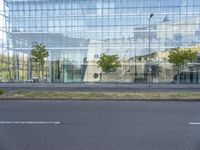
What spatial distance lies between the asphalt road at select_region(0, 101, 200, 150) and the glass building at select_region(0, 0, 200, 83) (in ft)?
163

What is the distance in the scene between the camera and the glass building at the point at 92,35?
211 ft

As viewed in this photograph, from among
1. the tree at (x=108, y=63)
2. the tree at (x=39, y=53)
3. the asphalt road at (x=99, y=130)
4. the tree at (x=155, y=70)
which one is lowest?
the asphalt road at (x=99, y=130)

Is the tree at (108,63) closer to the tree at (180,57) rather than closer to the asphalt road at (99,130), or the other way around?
the tree at (180,57)

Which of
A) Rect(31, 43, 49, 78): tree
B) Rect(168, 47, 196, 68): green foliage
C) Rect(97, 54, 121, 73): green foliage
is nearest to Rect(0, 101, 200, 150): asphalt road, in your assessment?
Rect(168, 47, 196, 68): green foliage

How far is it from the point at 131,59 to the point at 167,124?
5410 centimetres

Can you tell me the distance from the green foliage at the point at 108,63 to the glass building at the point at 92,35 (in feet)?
8.75

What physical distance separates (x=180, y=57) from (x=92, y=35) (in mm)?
18953

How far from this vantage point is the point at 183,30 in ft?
216

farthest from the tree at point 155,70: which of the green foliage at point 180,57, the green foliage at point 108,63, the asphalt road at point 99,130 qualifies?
the asphalt road at point 99,130

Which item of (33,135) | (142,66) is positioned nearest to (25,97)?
(33,135)

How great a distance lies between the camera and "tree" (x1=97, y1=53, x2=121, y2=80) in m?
59.0

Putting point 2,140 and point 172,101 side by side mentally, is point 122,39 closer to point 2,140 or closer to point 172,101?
point 172,101

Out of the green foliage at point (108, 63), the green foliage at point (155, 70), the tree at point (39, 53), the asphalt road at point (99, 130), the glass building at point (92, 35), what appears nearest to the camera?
the asphalt road at point (99, 130)

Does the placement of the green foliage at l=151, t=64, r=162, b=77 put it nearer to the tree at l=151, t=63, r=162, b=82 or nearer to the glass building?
the tree at l=151, t=63, r=162, b=82
